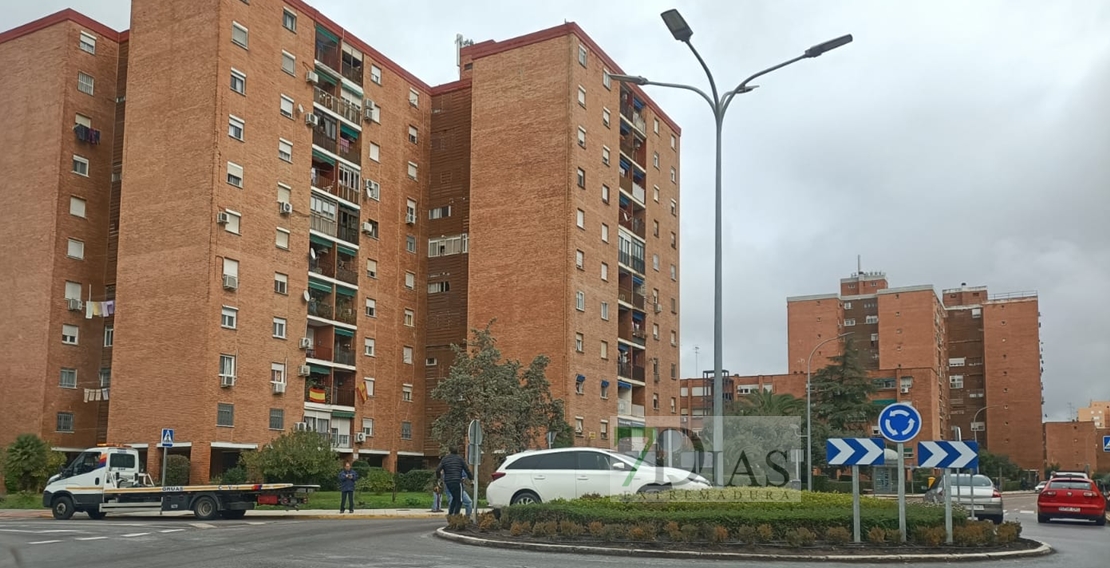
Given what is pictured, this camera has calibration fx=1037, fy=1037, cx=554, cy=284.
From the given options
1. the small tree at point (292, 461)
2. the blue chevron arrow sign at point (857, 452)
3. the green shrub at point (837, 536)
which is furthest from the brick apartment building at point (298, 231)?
the green shrub at point (837, 536)

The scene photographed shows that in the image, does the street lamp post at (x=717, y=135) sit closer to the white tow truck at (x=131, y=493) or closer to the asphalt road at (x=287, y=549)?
the asphalt road at (x=287, y=549)

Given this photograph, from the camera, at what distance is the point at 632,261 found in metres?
60.4

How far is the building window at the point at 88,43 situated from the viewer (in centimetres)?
4972

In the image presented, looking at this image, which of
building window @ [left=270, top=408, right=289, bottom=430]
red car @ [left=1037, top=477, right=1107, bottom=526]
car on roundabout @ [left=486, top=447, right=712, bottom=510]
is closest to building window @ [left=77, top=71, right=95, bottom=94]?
building window @ [left=270, top=408, right=289, bottom=430]

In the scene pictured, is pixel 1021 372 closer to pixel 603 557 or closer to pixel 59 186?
pixel 59 186

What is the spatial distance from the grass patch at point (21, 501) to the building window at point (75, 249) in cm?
1271

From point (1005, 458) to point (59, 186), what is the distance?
93509 millimetres

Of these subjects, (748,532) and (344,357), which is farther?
(344,357)

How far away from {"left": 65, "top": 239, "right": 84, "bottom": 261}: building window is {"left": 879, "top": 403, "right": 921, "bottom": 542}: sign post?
4239 cm

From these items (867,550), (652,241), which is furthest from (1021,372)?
(867,550)

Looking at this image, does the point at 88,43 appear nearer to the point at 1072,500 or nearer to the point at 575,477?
the point at 575,477

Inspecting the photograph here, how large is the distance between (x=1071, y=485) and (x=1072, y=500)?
0.47 m

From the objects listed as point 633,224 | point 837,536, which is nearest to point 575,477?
point 837,536

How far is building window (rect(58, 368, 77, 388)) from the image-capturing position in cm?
4706
